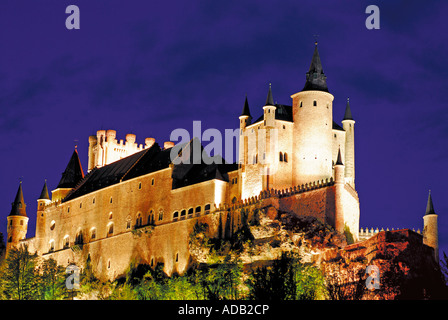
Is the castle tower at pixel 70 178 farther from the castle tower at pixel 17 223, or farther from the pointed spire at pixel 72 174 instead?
the castle tower at pixel 17 223

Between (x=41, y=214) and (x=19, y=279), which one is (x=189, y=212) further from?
(x=41, y=214)

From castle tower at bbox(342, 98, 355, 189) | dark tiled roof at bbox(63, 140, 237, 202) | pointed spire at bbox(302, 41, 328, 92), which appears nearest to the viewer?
pointed spire at bbox(302, 41, 328, 92)

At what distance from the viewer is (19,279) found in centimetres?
9950

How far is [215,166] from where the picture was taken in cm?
9062

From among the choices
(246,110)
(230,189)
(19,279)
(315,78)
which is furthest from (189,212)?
(19,279)

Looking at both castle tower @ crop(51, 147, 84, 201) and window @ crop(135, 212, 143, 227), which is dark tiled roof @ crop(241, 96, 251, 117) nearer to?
window @ crop(135, 212, 143, 227)

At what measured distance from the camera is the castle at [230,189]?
271 ft

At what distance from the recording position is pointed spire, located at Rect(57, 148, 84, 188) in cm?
11675

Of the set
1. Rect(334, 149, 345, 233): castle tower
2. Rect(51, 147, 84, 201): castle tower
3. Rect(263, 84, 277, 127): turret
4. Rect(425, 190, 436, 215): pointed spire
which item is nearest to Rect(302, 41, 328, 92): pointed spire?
Rect(263, 84, 277, 127): turret

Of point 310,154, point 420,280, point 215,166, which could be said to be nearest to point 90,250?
point 215,166

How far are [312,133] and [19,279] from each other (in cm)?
4047

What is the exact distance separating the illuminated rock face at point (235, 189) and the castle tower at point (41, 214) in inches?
445
